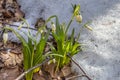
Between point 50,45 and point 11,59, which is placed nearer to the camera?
point 50,45

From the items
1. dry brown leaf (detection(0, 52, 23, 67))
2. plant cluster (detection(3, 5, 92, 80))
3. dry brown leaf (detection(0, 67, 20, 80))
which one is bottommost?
dry brown leaf (detection(0, 67, 20, 80))

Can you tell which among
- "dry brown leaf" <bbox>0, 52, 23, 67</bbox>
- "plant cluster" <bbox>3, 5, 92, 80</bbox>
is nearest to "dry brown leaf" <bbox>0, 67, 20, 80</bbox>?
"dry brown leaf" <bbox>0, 52, 23, 67</bbox>

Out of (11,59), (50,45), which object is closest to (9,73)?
(11,59)

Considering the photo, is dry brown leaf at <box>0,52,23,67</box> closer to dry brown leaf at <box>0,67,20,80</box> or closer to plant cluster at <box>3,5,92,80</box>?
dry brown leaf at <box>0,67,20,80</box>

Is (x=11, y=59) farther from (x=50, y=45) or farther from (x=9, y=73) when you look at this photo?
(x=50, y=45)

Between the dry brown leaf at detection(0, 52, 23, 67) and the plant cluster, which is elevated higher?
the plant cluster

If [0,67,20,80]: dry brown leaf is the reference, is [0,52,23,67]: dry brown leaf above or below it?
above

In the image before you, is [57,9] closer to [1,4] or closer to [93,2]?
[93,2]

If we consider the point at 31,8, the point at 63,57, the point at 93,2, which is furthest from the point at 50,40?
the point at 93,2

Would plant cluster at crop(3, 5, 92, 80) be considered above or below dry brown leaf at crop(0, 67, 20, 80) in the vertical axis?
above

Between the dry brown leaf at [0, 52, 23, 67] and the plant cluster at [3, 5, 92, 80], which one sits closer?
the plant cluster at [3, 5, 92, 80]

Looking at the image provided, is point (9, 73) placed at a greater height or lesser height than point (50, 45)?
lesser
